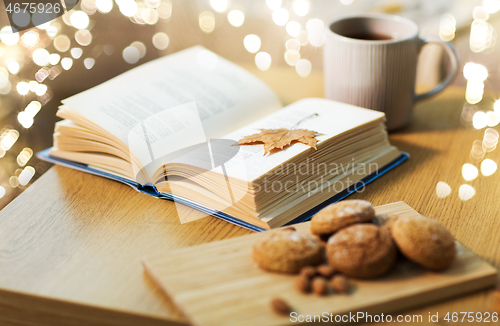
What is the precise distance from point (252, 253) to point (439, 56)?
110 cm

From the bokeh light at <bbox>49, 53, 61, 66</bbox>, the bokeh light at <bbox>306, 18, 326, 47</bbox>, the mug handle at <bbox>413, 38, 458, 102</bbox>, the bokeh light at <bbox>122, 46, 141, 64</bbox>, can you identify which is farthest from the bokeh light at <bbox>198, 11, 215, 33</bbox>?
the mug handle at <bbox>413, 38, 458, 102</bbox>

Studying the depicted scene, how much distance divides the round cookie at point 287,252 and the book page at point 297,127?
0.32ft

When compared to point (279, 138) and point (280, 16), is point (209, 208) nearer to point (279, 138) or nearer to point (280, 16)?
point (279, 138)

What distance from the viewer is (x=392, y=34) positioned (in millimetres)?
846

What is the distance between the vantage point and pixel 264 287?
448 millimetres

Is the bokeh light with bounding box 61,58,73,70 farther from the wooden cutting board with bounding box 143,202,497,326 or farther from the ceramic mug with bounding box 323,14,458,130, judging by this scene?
the wooden cutting board with bounding box 143,202,497,326

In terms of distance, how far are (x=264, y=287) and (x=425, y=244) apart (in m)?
0.17

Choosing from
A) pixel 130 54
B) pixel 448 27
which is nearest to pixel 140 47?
pixel 130 54

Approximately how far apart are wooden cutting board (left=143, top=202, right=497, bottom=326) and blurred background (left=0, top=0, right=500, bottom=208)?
504 millimetres

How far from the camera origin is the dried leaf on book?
2.05ft

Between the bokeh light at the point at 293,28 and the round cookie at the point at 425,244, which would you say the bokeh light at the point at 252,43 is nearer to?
the bokeh light at the point at 293,28

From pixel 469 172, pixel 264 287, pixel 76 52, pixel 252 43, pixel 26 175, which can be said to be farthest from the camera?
pixel 252 43

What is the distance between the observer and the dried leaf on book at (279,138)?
63 cm

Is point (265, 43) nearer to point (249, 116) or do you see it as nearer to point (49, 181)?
point (249, 116)
